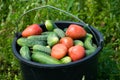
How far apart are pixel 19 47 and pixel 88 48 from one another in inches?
21.8

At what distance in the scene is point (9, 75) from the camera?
11.2 feet

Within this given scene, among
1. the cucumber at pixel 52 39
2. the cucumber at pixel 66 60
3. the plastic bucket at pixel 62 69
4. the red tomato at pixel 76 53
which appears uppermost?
the cucumber at pixel 52 39

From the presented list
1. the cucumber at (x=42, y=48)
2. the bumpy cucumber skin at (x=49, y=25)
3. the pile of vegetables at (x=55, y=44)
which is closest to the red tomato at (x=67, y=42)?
the pile of vegetables at (x=55, y=44)

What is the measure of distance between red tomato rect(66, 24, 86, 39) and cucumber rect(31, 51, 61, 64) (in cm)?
27

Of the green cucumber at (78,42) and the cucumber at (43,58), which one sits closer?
the cucumber at (43,58)

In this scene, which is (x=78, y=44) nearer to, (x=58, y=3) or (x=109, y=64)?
(x=109, y=64)

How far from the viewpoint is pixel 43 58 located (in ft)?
8.75

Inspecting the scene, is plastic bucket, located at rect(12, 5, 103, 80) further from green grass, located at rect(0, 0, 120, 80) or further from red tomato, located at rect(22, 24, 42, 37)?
green grass, located at rect(0, 0, 120, 80)

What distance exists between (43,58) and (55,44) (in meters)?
0.20

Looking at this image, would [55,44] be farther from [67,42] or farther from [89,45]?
[89,45]

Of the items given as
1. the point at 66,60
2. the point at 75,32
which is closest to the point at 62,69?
the point at 66,60

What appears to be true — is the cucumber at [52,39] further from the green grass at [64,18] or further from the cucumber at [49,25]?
the green grass at [64,18]

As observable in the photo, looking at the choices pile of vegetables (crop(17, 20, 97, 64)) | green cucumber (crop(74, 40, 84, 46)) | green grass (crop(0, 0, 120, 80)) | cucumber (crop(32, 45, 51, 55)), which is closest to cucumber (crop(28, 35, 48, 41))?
pile of vegetables (crop(17, 20, 97, 64))

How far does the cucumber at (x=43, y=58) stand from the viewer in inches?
104
